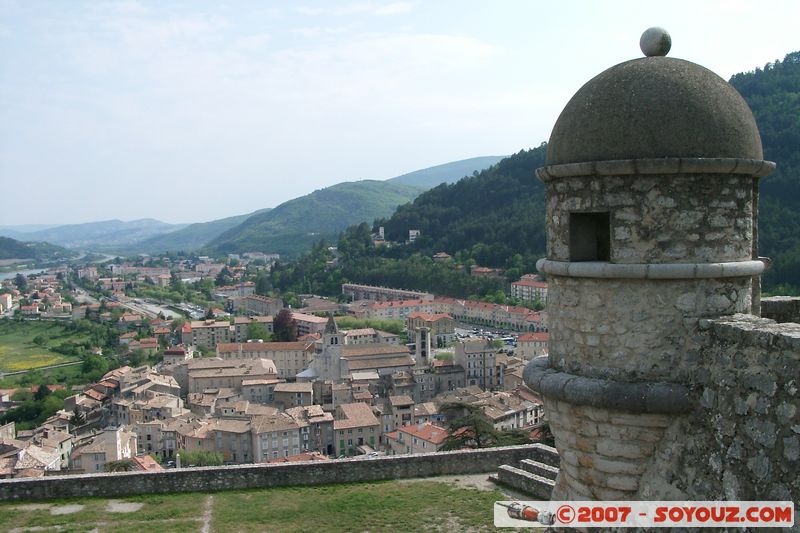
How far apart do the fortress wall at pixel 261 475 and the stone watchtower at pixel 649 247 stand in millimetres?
8460

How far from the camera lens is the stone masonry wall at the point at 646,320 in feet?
13.6

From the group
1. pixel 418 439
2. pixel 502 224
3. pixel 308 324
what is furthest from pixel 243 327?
pixel 418 439

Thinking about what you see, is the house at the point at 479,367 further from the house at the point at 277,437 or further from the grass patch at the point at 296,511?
the grass patch at the point at 296,511

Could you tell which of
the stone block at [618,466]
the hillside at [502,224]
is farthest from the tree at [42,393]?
the stone block at [618,466]

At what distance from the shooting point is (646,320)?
13.8 ft

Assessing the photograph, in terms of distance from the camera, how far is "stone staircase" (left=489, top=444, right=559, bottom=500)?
443 inches

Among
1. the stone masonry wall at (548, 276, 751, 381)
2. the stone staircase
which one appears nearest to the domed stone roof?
the stone masonry wall at (548, 276, 751, 381)

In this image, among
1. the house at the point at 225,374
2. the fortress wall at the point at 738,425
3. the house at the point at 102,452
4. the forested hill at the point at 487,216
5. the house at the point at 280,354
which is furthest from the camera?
the forested hill at the point at 487,216

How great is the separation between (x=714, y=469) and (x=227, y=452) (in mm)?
45993

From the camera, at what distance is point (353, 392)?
211ft

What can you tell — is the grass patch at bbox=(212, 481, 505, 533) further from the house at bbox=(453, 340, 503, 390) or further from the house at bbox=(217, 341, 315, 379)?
the house at bbox=(217, 341, 315, 379)

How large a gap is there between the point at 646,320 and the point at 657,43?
1.88 meters

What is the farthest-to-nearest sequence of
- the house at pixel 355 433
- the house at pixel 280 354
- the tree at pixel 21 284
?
1. the tree at pixel 21 284
2. the house at pixel 280 354
3. the house at pixel 355 433

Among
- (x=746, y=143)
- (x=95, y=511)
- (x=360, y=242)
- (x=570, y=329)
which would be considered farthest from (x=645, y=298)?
(x=360, y=242)
